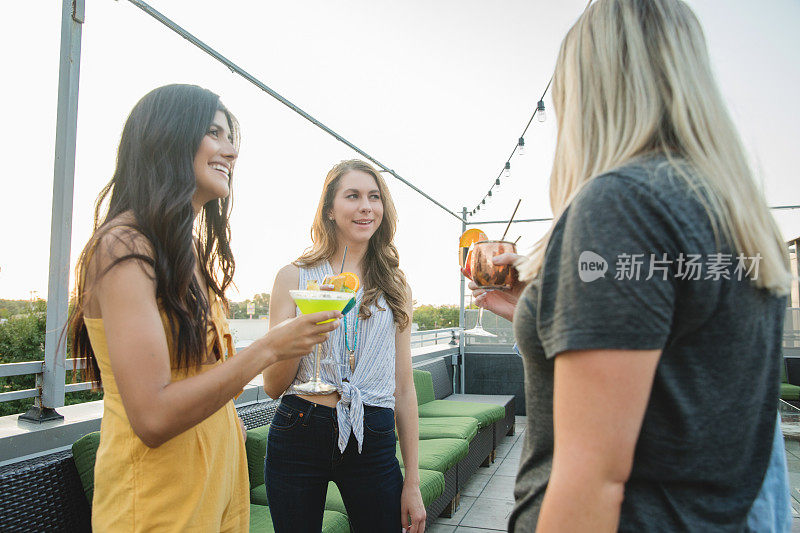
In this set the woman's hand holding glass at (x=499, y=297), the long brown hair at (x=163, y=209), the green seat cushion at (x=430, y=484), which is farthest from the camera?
the green seat cushion at (x=430, y=484)

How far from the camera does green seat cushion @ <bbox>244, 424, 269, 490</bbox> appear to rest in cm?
273

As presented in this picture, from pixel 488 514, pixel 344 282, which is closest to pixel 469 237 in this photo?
pixel 344 282

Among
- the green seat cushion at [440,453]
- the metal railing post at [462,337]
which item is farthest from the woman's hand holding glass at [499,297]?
the metal railing post at [462,337]

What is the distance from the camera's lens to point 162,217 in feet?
3.65

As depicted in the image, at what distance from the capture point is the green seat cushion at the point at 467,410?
198 inches

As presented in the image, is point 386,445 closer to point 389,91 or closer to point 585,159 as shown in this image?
point 585,159

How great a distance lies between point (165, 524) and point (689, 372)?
3.36ft

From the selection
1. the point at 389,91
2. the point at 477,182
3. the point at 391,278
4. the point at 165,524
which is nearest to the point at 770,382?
the point at 165,524

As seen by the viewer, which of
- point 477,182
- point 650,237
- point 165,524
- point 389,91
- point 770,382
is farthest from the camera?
point 477,182

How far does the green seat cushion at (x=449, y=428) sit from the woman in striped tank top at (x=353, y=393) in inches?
97.9

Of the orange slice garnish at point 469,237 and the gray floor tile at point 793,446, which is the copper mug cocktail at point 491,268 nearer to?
the orange slice garnish at point 469,237

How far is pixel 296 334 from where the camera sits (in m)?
1.16

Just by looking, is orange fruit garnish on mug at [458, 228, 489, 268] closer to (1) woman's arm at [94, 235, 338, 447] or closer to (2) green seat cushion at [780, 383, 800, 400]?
(1) woman's arm at [94, 235, 338, 447]

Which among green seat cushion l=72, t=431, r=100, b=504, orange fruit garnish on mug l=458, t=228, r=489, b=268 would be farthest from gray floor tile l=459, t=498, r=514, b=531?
orange fruit garnish on mug l=458, t=228, r=489, b=268
